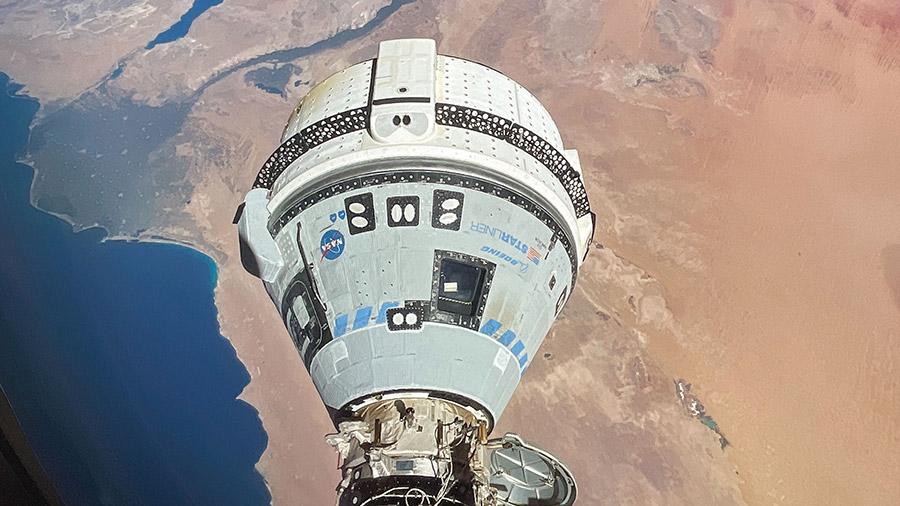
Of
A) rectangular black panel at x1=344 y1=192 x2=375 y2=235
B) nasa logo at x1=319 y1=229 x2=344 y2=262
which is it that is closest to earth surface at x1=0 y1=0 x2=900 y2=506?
nasa logo at x1=319 y1=229 x2=344 y2=262

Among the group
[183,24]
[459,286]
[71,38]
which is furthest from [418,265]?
[71,38]

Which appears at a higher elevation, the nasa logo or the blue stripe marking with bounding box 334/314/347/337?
the nasa logo

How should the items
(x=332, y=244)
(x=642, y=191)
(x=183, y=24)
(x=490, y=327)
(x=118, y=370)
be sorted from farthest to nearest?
(x=183, y=24)
(x=642, y=191)
(x=118, y=370)
(x=332, y=244)
(x=490, y=327)

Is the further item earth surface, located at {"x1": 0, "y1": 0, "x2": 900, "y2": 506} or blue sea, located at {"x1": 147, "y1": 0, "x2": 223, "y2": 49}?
blue sea, located at {"x1": 147, "y1": 0, "x2": 223, "y2": 49}

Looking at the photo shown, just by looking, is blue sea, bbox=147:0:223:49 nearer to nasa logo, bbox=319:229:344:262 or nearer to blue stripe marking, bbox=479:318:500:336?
nasa logo, bbox=319:229:344:262

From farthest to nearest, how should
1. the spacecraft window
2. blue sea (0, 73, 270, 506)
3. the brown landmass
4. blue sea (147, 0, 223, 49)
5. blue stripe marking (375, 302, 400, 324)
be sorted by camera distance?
blue sea (147, 0, 223, 49)
the brown landmass
blue sea (0, 73, 270, 506)
the spacecraft window
blue stripe marking (375, 302, 400, 324)

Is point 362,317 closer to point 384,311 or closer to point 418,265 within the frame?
point 384,311

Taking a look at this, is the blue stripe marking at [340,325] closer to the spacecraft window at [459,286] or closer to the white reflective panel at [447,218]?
the spacecraft window at [459,286]

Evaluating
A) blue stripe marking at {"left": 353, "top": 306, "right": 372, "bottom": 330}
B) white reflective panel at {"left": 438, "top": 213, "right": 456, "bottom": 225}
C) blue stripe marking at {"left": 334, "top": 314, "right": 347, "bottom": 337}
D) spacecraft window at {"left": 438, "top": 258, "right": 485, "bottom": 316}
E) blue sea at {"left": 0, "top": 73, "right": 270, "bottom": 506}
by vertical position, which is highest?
white reflective panel at {"left": 438, "top": 213, "right": 456, "bottom": 225}
